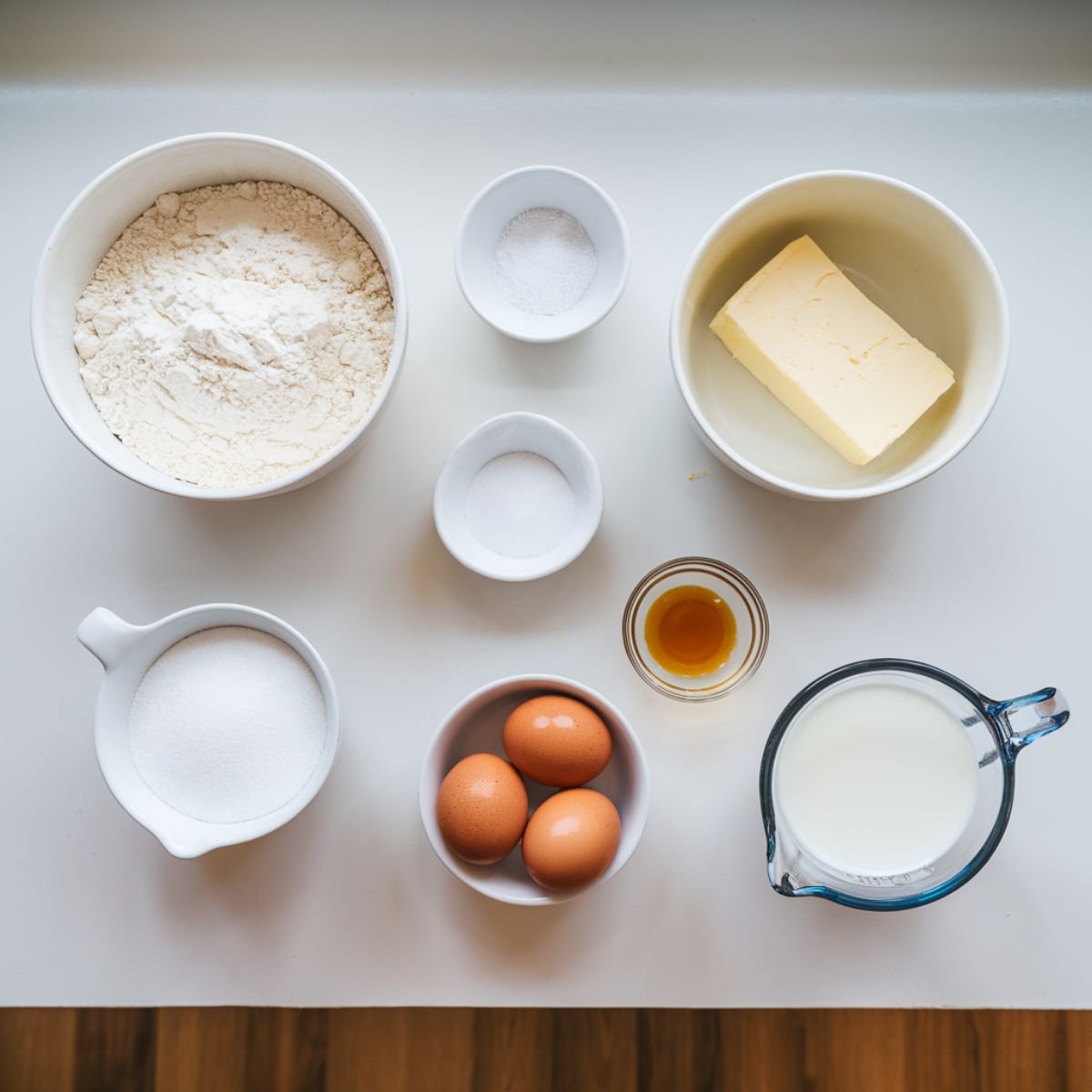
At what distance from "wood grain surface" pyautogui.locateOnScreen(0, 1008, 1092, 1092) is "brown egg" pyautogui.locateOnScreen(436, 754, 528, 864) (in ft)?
1.26

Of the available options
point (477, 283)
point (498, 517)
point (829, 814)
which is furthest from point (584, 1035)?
point (477, 283)

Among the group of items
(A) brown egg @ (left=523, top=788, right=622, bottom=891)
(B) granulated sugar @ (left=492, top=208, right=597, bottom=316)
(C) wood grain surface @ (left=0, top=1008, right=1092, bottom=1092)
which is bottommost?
(C) wood grain surface @ (left=0, top=1008, right=1092, bottom=1092)

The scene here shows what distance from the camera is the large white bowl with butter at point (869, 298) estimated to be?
2.85 ft

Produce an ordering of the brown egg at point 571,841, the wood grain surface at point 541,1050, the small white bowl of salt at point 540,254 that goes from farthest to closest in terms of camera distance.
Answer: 1. the wood grain surface at point 541,1050
2. the small white bowl of salt at point 540,254
3. the brown egg at point 571,841

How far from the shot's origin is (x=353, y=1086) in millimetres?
1102

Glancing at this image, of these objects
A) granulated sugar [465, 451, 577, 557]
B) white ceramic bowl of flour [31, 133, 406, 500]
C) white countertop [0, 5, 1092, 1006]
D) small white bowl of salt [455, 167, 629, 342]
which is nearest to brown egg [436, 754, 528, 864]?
white countertop [0, 5, 1092, 1006]

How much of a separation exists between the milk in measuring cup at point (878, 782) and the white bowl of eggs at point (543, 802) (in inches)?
7.1

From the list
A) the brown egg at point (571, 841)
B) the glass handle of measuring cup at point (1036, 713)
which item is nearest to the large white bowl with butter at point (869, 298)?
the glass handle of measuring cup at point (1036, 713)

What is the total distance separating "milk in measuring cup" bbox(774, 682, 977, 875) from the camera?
91cm

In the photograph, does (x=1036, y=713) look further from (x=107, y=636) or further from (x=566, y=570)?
(x=107, y=636)

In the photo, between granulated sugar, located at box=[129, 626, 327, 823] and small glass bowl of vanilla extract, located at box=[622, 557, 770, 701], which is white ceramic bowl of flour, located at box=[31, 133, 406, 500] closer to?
granulated sugar, located at box=[129, 626, 327, 823]

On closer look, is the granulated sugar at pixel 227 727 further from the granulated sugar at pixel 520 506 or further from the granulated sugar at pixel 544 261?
the granulated sugar at pixel 544 261

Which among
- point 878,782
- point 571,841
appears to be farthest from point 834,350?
point 571,841

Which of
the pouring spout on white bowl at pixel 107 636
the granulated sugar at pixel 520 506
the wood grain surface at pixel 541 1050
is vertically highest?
the granulated sugar at pixel 520 506
